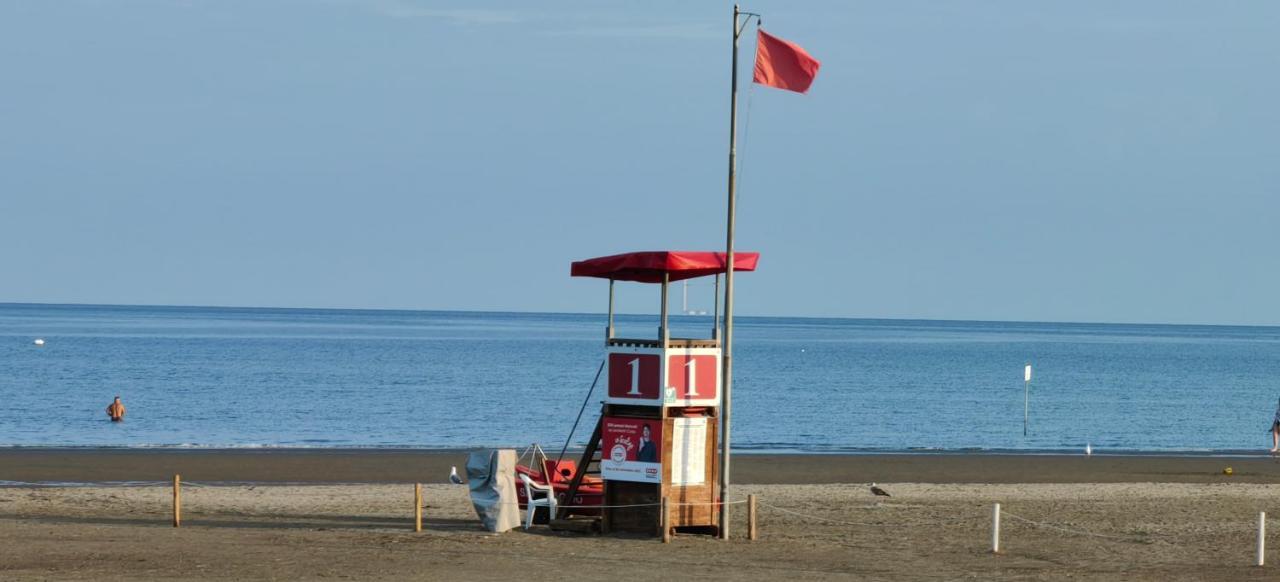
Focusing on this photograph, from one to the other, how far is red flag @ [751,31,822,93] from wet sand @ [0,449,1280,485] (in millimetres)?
12773

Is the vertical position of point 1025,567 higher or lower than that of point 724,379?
lower

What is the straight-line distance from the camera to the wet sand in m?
31.5

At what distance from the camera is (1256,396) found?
80812mm

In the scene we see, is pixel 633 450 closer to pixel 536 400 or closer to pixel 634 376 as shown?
pixel 634 376

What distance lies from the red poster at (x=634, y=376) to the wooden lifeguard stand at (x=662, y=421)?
1 centimetres

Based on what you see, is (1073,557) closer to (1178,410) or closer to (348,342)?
(1178,410)

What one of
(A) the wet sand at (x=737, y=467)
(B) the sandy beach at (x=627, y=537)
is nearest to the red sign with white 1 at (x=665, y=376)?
(B) the sandy beach at (x=627, y=537)

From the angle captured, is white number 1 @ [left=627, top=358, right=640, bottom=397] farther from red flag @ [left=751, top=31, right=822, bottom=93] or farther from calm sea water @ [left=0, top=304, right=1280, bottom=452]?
calm sea water @ [left=0, top=304, right=1280, bottom=452]

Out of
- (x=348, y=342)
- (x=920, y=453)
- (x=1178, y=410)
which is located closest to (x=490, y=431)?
(x=920, y=453)

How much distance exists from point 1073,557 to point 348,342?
132571 mm

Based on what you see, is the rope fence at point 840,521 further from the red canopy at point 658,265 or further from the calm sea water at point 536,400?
the calm sea water at point 536,400

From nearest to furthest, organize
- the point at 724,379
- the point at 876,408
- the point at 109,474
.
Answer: the point at 724,379 → the point at 109,474 → the point at 876,408

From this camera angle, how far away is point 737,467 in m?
34.5

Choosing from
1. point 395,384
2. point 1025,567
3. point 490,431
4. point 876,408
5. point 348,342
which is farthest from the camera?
point 348,342
